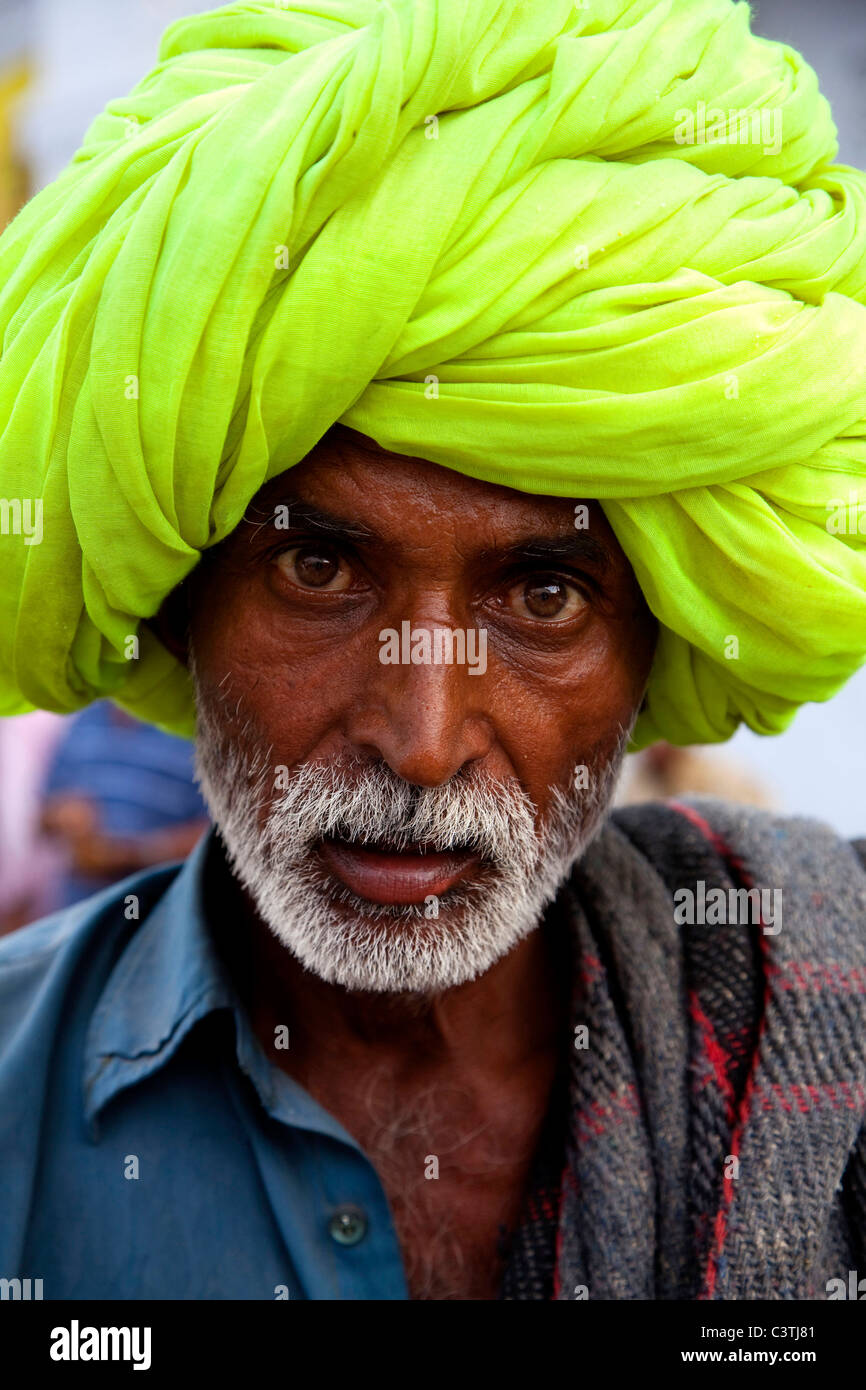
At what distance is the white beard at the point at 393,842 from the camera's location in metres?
1.87

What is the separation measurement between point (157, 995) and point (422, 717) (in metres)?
Result: 0.71

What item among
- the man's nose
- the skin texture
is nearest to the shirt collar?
the skin texture

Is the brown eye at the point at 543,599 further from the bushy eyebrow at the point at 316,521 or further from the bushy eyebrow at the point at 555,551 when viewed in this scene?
the bushy eyebrow at the point at 316,521

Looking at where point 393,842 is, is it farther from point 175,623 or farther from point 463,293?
point 463,293

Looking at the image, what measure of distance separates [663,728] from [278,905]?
771 millimetres

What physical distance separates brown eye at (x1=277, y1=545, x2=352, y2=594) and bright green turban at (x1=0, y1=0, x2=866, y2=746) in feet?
0.40

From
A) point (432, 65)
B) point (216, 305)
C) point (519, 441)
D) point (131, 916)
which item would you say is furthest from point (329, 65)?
point (131, 916)

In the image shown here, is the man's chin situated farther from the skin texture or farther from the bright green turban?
the bright green turban

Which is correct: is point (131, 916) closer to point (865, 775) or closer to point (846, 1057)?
point (846, 1057)

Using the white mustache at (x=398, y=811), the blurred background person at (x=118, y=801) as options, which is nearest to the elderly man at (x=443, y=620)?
the white mustache at (x=398, y=811)

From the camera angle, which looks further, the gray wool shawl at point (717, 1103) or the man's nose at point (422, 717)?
the gray wool shawl at point (717, 1103)

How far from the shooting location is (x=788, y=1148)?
193cm

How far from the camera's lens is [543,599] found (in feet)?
6.42

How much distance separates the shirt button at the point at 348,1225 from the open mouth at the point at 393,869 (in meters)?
0.48
